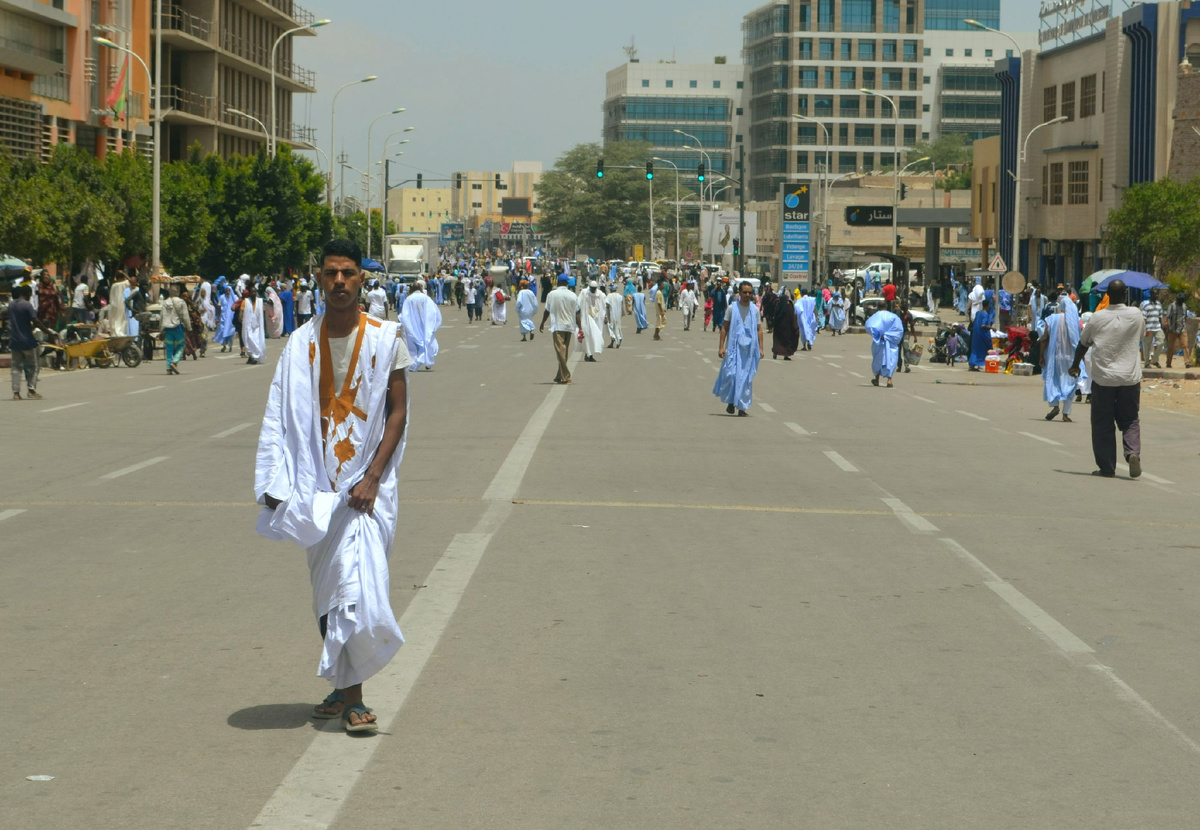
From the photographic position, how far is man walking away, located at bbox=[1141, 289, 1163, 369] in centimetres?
3231

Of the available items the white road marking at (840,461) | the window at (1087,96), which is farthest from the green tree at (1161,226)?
the white road marking at (840,461)

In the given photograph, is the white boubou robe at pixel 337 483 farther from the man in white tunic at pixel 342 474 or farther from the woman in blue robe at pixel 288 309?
the woman in blue robe at pixel 288 309

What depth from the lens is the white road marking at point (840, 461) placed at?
14508mm

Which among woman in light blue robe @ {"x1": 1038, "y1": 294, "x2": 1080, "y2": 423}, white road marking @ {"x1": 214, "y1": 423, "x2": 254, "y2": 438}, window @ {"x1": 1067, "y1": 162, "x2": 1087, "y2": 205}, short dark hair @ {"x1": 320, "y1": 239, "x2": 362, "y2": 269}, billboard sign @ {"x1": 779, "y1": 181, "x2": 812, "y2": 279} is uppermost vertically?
window @ {"x1": 1067, "y1": 162, "x2": 1087, "y2": 205}

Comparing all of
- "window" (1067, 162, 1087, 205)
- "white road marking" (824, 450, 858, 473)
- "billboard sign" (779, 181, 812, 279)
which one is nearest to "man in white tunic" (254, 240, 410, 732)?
"white road marking" (824, 450, 858, 473)

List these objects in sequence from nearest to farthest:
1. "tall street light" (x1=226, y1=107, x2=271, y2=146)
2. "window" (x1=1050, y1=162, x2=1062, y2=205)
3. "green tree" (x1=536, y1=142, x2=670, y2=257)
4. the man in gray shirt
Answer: the man in gray shirt → "window" (x1=1050, y1=162, x2=1062, y2=205) → "tall street light" (x1=226, y1=107, x2=271, y2=146) → "green tree" (x1=536, y1=142, x2=670, y2=257)

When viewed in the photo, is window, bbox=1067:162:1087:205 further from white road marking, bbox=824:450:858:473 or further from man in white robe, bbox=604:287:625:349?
white road marking, bbox=824:450:858:473

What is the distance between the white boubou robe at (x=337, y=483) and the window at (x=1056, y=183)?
58.4 m

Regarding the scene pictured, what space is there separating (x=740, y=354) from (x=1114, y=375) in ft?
21.1

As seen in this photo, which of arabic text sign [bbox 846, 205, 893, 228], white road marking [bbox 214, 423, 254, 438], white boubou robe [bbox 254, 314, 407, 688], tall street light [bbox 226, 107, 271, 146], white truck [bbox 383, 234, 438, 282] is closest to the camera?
white boubou robe [bbox 254, 314, 407, 688]

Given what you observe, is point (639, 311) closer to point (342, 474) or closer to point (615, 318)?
point (615, 318)

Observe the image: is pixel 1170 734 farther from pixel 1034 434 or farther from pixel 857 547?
pixel 1034 434

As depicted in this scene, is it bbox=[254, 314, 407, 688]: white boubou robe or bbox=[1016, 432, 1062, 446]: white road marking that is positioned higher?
bbox=[254, 314, 407, 688]: white boubou robe

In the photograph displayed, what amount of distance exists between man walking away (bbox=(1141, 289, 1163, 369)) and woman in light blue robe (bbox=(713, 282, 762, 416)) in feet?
47.6
